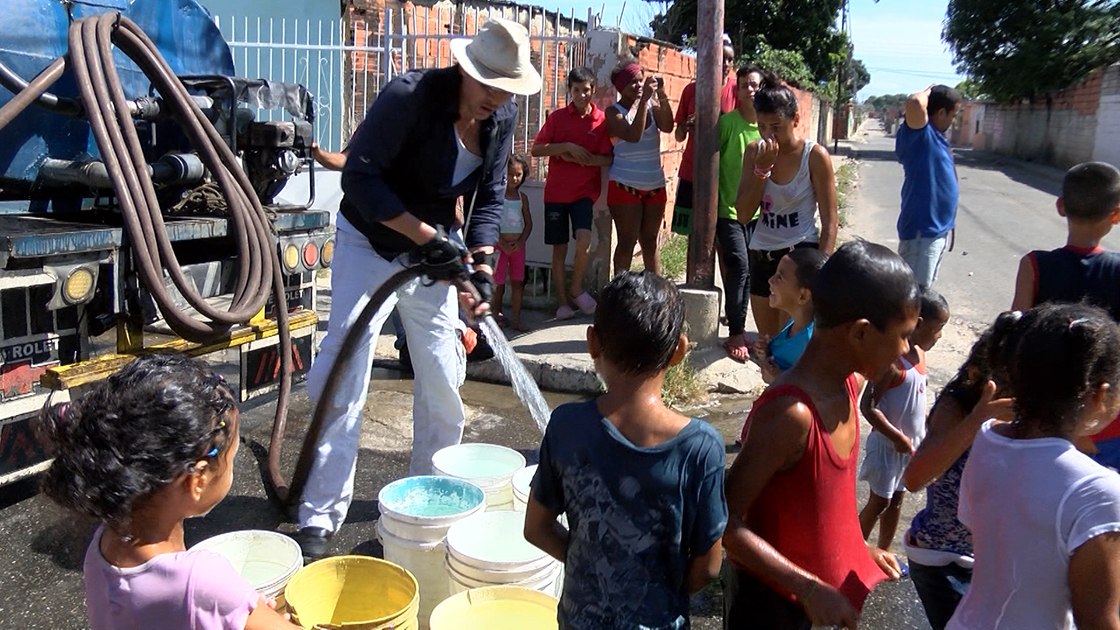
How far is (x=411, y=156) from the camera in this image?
347cm

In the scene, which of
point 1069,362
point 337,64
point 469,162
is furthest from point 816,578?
point 337,64

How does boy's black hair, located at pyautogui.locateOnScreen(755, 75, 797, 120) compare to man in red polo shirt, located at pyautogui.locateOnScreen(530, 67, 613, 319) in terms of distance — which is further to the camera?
man in red polo shirt, located at pyautogui.locateOnScreen(530, 67, 613, 319)

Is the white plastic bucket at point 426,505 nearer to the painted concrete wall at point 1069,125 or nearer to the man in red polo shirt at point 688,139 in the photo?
the man in red polo shirt at point 688,139

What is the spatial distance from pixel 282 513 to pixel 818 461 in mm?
2619

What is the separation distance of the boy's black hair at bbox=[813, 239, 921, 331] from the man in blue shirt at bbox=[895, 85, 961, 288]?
329 cm

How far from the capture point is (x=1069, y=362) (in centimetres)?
184

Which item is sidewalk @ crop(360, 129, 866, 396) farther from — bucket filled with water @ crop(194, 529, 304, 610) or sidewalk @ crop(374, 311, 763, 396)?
bucket filled with water @ crop(194, 529, 304, 610)

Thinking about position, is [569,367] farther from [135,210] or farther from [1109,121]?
[1109,121]

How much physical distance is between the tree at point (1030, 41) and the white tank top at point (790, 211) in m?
29.5

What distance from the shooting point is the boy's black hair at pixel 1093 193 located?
2887mm

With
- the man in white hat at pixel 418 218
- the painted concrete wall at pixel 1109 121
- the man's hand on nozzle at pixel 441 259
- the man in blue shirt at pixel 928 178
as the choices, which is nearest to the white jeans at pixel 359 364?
the man in white hat at pixel 418 218

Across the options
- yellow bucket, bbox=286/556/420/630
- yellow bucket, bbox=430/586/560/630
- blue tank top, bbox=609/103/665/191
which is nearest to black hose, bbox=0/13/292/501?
yellow bucket, bbox=286/556/420/630

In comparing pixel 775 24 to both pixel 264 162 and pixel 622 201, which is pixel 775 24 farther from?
pixel 264 162

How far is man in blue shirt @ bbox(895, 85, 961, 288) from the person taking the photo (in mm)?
4988
